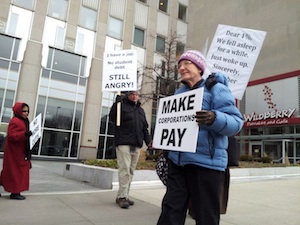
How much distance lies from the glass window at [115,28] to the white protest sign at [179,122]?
861 inches

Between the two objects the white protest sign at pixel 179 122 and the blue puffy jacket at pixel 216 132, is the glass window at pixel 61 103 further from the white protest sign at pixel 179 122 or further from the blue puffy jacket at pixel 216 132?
the blue puffy jacket at pixel 216 132

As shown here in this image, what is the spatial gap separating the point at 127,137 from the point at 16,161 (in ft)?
7.26

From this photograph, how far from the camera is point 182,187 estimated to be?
2521 millimetres

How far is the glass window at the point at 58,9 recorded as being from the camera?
68.9ft

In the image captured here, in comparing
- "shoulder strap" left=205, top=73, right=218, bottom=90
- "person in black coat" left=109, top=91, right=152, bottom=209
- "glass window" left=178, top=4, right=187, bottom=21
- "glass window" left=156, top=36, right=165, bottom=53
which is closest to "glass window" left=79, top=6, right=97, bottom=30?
"glass window" left=156, top=36, right=165, bottom=53

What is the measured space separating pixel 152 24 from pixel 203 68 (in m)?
24.4

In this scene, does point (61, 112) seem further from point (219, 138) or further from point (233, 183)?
point (219, 138)

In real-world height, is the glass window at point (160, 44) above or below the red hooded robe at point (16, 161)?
above

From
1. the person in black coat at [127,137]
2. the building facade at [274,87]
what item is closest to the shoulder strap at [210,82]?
the person in black coat at [127,137]

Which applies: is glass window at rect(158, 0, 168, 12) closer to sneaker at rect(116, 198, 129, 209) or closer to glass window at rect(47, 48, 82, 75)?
glass window at rect(47, 48, 82, 75)

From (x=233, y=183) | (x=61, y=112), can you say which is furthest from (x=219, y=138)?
(x=61, y=112)

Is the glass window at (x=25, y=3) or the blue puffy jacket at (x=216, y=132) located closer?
the blue puffy jacket at (x=216, y=132)

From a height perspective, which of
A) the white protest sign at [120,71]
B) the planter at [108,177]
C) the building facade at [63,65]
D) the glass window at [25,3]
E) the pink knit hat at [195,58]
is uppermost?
the glass window at [25,3]

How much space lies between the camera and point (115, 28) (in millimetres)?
24031
